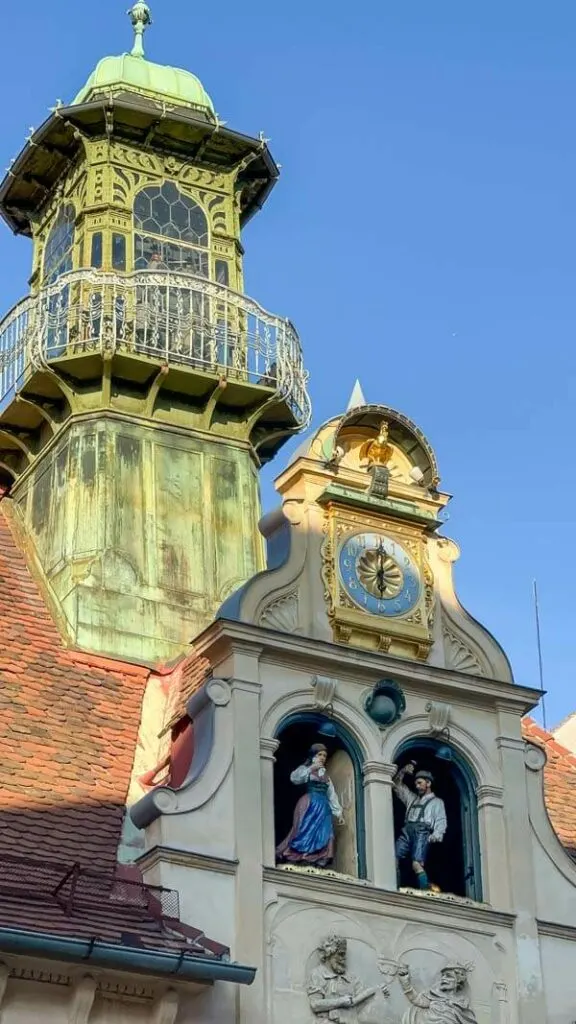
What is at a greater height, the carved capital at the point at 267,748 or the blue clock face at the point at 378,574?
the blue clock face at the point at 378,574

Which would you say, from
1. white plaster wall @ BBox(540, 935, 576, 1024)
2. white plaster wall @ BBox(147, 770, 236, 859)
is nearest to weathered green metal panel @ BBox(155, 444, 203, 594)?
white plaster wall @ BBox(147, 770, 236, 859)

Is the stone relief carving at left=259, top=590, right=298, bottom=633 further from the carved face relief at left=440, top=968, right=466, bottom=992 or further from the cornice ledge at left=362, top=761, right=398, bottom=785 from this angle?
the carved face relief at left=440, top=968, right=466, bottom=992

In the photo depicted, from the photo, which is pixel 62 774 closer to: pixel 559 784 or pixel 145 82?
pixel 559 784

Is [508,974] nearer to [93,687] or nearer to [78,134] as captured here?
[93,687]

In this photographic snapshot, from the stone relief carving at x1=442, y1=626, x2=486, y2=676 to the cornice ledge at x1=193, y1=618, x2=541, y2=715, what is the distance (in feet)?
0.71

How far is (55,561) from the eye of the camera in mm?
31031

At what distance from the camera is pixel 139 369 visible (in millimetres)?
32125

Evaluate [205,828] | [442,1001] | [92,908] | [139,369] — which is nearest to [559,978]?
[442,1001]

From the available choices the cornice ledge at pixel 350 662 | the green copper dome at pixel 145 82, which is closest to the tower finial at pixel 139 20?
the green copper dome at pixel 145 82

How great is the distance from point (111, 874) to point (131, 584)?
6.63 metres

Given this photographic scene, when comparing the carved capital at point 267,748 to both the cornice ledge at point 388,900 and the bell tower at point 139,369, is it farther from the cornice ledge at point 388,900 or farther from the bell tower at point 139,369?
the bell tower at point 139,369

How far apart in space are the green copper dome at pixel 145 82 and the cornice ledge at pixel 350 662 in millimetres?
11056

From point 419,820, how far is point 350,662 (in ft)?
5.93

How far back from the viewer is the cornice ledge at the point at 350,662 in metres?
25.9
